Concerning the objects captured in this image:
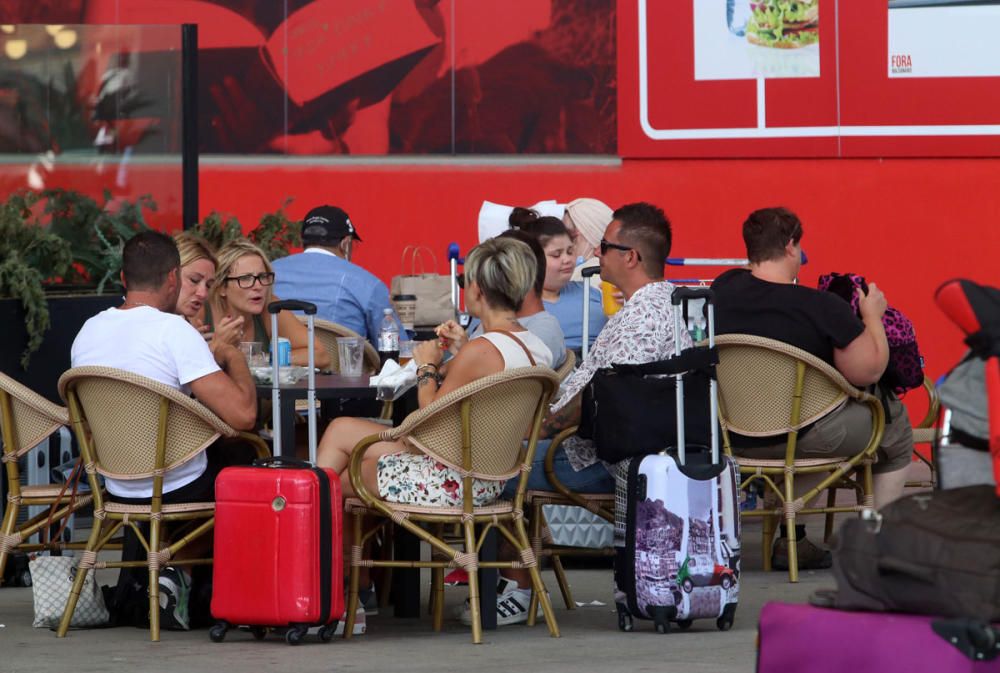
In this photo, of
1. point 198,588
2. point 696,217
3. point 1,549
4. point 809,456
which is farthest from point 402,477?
point 696,217

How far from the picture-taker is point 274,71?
9.68 m

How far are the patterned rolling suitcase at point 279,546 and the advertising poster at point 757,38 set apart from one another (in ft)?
16.9

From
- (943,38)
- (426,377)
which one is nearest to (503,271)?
(426,377)

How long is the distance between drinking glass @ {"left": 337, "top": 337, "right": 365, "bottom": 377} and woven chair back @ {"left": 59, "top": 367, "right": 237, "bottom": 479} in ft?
2.27

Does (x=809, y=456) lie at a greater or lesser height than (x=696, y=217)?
lesser

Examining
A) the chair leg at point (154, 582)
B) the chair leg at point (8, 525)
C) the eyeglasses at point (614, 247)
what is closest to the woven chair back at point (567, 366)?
the eyeglasses at point (614, 247)

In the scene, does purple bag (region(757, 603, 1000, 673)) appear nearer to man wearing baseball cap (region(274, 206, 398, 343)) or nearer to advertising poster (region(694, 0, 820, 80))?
man wearing baseball cap (region(274, 206, 398, 343))

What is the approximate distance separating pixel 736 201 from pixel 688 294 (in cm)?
466

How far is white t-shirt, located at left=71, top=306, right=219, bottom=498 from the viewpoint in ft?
16.9

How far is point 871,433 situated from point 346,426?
1.91 m

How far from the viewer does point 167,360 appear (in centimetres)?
516

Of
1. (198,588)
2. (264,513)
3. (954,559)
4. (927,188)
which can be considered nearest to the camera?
(954,559)

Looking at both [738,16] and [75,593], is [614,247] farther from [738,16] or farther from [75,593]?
[738,16]

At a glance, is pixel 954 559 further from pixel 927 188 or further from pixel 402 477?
pixel 927 188
